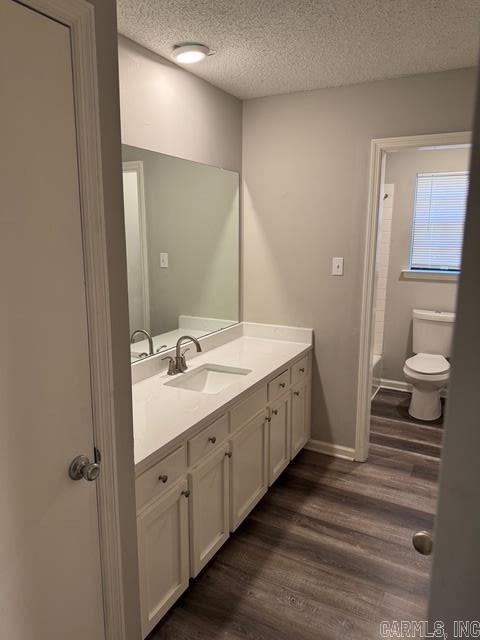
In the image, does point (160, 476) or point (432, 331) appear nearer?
point (160, 476)

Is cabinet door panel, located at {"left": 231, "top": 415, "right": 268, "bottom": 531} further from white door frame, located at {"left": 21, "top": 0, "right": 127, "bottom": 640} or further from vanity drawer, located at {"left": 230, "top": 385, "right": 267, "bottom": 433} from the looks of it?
white door frame, located at {"left": 21, "top": 0, "right": 127, "bottom": 640}

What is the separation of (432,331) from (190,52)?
3.13 m

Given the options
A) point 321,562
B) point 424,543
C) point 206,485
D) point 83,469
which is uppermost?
point 424,543

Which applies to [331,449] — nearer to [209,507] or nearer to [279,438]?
[279,438]

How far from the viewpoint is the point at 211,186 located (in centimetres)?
293

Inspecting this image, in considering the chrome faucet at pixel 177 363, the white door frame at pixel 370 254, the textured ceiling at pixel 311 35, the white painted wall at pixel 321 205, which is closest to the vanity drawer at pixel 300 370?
the white painted wall at pixel 321 205

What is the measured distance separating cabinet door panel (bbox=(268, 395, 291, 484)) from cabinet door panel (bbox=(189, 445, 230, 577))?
0.53 metres

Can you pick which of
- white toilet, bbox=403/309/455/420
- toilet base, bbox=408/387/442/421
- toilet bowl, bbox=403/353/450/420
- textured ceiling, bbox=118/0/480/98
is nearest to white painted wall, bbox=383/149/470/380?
white toilet, bbox=403/309/455/420

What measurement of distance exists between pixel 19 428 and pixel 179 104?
2.06 meters

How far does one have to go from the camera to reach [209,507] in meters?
2.02

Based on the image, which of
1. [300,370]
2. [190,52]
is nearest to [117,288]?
[190,52]

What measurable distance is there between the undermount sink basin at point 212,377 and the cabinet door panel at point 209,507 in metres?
0.53

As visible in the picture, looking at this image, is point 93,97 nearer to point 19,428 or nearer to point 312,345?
point 19,428

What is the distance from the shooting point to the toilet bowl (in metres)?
3.71
